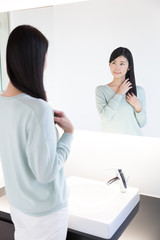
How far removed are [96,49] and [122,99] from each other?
1.07ft

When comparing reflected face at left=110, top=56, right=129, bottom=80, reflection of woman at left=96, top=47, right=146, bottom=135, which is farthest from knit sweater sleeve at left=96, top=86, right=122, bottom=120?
reflected face at left=110, top=56, right=129, bottom=80

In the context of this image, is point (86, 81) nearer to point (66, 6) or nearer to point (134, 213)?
point (66, 6)

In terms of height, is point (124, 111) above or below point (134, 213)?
above

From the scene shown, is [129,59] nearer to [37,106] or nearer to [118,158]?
[118,158]

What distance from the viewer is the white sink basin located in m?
1.29

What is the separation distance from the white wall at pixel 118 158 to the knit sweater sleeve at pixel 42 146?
2.66ft

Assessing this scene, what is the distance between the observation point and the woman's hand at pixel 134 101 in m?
1.56

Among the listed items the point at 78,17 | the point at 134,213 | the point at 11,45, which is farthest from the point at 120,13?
the point at 134,213

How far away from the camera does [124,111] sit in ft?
5.29

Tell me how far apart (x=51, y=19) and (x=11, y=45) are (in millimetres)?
843

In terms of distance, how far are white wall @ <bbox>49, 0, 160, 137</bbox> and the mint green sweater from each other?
65 centimetres

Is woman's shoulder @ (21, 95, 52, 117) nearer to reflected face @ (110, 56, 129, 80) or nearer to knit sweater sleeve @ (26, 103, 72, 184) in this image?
knit sweater sleeve @ (26, 103, 72, 184)

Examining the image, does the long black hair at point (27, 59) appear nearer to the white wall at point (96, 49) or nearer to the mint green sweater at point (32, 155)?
the mint green sweater at point (32, 155)

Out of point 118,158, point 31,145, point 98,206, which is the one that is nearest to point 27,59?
point 31,145
